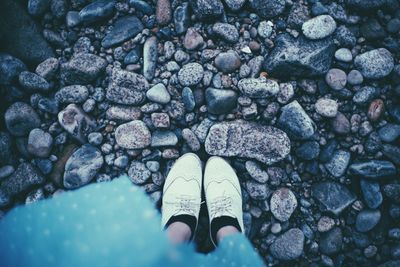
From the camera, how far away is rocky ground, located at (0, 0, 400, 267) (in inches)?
66.0

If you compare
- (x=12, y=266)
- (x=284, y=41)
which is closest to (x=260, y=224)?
(x=284, y=41)

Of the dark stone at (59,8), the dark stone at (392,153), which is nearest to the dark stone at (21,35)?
the dark stone at (59,8)

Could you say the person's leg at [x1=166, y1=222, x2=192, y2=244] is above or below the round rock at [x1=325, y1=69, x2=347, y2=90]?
below

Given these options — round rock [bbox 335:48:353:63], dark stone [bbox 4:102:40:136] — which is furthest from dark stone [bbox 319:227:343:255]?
dark stone [bbox 4:102:40:136]

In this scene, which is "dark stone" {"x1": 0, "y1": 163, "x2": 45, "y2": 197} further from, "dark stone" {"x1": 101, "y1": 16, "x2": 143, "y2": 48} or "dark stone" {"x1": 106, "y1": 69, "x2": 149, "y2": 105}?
"dark stone" {"x1": 101, "y1": 16, "x2": 143, "y2": 48}

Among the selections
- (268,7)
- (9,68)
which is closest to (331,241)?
(268,7)

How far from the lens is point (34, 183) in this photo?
5.62ft

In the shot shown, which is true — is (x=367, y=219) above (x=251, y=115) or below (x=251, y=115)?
below

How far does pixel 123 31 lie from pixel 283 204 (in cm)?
137

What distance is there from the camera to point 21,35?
1.78 m

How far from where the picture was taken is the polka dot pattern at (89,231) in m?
1.68

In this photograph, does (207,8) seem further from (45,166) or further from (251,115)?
(45,166)

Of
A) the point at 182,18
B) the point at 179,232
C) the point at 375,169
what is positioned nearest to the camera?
the point at 179,232

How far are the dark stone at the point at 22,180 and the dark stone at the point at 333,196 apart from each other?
62.6 inches
